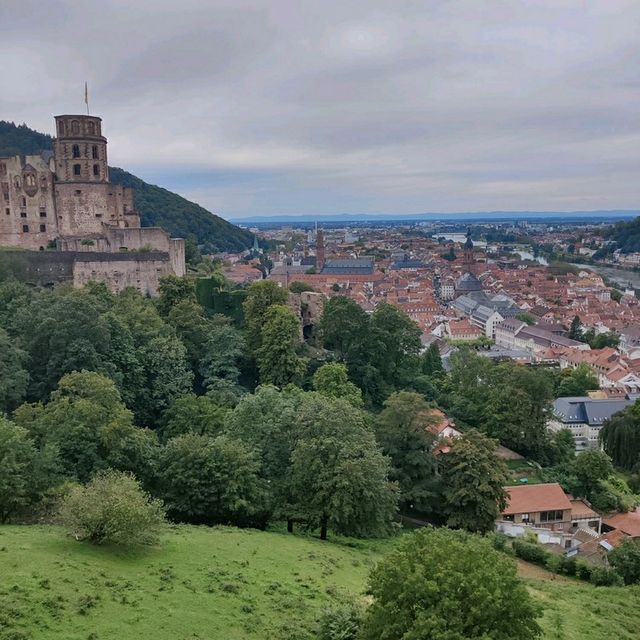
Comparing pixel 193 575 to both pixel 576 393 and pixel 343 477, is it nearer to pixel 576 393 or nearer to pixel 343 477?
pixel 343 477

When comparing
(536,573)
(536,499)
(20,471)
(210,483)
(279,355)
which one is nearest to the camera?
(20,471)

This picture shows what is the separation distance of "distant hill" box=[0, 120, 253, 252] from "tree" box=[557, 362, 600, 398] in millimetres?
72387

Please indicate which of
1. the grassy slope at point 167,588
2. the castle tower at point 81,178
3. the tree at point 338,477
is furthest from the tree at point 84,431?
the castle tower at point 81,178

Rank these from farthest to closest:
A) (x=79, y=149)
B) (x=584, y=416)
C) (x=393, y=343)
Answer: (x=584, y=416), (x=79, y=149), (x=393, y=343)

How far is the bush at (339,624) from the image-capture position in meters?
15.7

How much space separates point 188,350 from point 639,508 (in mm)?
28597

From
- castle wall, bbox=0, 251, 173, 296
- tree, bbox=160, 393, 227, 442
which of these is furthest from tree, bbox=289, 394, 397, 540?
castle wall, bbox=0, 251, 173, 296

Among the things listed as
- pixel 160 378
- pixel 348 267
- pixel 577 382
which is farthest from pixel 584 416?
pixel 348 267

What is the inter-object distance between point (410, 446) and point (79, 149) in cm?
3460

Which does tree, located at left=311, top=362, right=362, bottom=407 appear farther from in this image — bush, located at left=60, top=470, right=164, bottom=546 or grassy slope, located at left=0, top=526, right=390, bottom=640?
bush, located at left=60, top=470, right=164, bottom=546

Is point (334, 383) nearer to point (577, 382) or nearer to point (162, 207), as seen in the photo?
point (577, 382)

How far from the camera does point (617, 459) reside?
48.8m

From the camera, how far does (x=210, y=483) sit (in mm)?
25297

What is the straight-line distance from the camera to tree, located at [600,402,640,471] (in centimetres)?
4838
